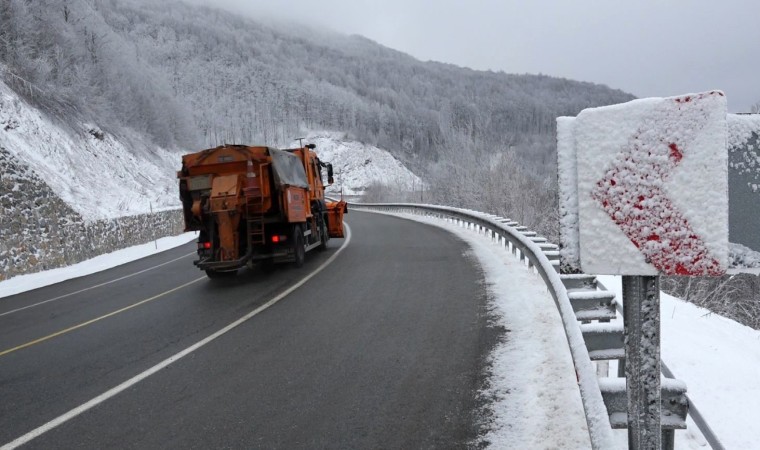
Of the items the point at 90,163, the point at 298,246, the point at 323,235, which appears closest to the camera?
the point at 298,246

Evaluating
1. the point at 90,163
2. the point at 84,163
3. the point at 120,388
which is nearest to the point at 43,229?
the point at 84,163

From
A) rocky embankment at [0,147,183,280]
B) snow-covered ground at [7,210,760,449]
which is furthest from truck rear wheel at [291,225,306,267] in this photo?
rocky embankment at [0,147,183,280]

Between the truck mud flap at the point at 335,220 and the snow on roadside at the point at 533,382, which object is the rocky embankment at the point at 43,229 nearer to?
the truck mud flap at the point at 335,220

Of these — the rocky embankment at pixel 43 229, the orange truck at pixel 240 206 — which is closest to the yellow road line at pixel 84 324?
the orange truck at pixel 240 206

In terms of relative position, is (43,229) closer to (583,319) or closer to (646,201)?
(583,319)

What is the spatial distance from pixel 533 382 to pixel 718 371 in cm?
161

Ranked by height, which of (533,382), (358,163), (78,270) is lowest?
(78,270)

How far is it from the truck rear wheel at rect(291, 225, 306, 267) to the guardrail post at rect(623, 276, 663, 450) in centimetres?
1049

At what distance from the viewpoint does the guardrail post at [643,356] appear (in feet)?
7.04

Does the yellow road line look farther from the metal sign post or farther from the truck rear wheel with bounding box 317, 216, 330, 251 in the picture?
the metal sign post

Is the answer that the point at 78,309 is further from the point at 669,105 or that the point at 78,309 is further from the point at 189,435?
the point at 669,105

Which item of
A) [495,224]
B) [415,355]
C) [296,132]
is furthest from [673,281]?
[296,132]

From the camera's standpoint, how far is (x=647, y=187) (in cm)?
205

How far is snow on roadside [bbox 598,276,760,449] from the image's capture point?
11.9 feet
